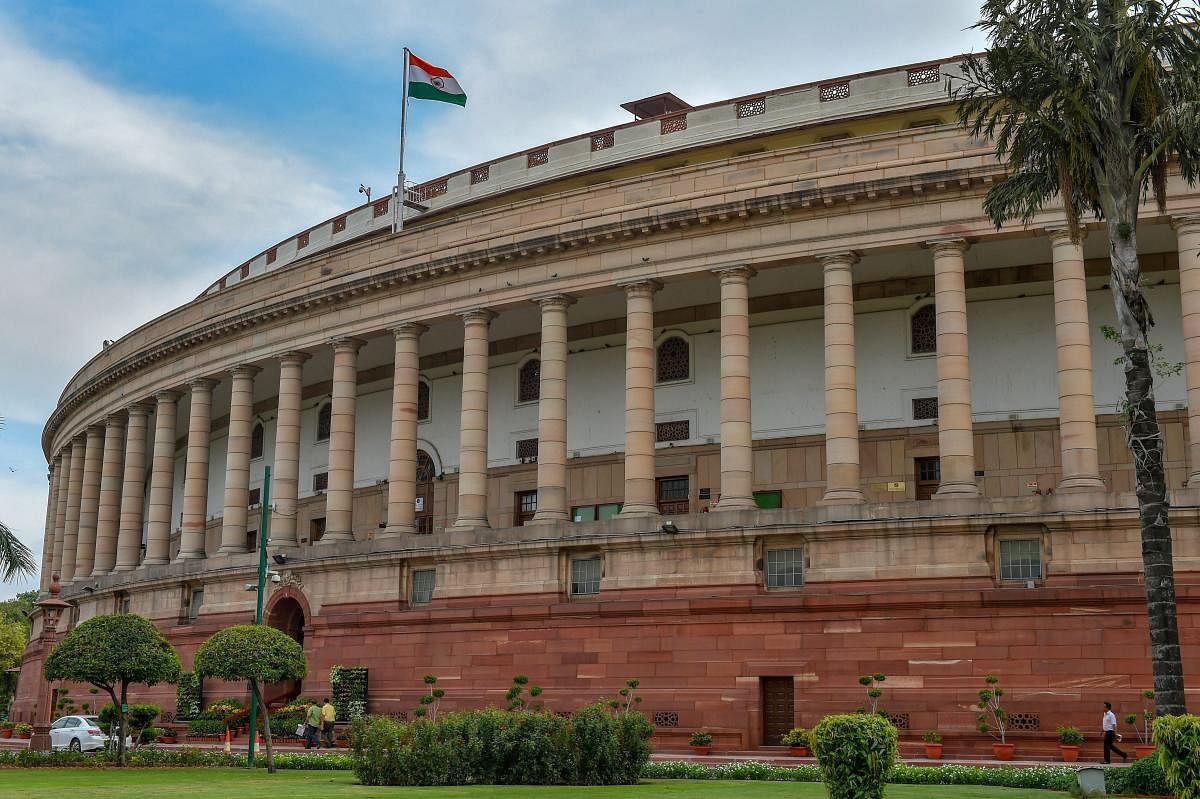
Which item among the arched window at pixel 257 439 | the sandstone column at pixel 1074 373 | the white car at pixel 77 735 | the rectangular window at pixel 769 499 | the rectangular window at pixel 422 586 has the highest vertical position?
the arched window at pixel 257 439

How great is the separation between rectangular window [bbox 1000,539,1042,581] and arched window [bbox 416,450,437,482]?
76.9 ft

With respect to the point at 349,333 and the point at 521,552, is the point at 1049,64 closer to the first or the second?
the point at 521,552

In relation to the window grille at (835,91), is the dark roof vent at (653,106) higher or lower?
higher

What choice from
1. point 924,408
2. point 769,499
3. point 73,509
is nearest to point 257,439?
point 73,509

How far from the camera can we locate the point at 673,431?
45156mm

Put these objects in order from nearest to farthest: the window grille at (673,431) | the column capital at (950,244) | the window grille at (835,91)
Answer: the column capital at (950,244)
the window grille at (673,431)
the window grille at (835,91)

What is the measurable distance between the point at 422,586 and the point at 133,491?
69.9 feet

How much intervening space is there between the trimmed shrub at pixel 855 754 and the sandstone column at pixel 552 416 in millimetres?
23087

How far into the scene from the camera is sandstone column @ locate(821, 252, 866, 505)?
3666cm

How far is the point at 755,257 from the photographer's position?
129ft

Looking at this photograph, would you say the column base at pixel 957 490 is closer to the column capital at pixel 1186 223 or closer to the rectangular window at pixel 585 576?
the column capital at pixel 1186 223

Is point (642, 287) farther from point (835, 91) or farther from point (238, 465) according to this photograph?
point (238, 465)

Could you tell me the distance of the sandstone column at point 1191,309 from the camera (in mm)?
34188

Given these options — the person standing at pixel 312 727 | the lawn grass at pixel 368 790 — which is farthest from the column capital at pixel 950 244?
the person standing at pixel 312 727
